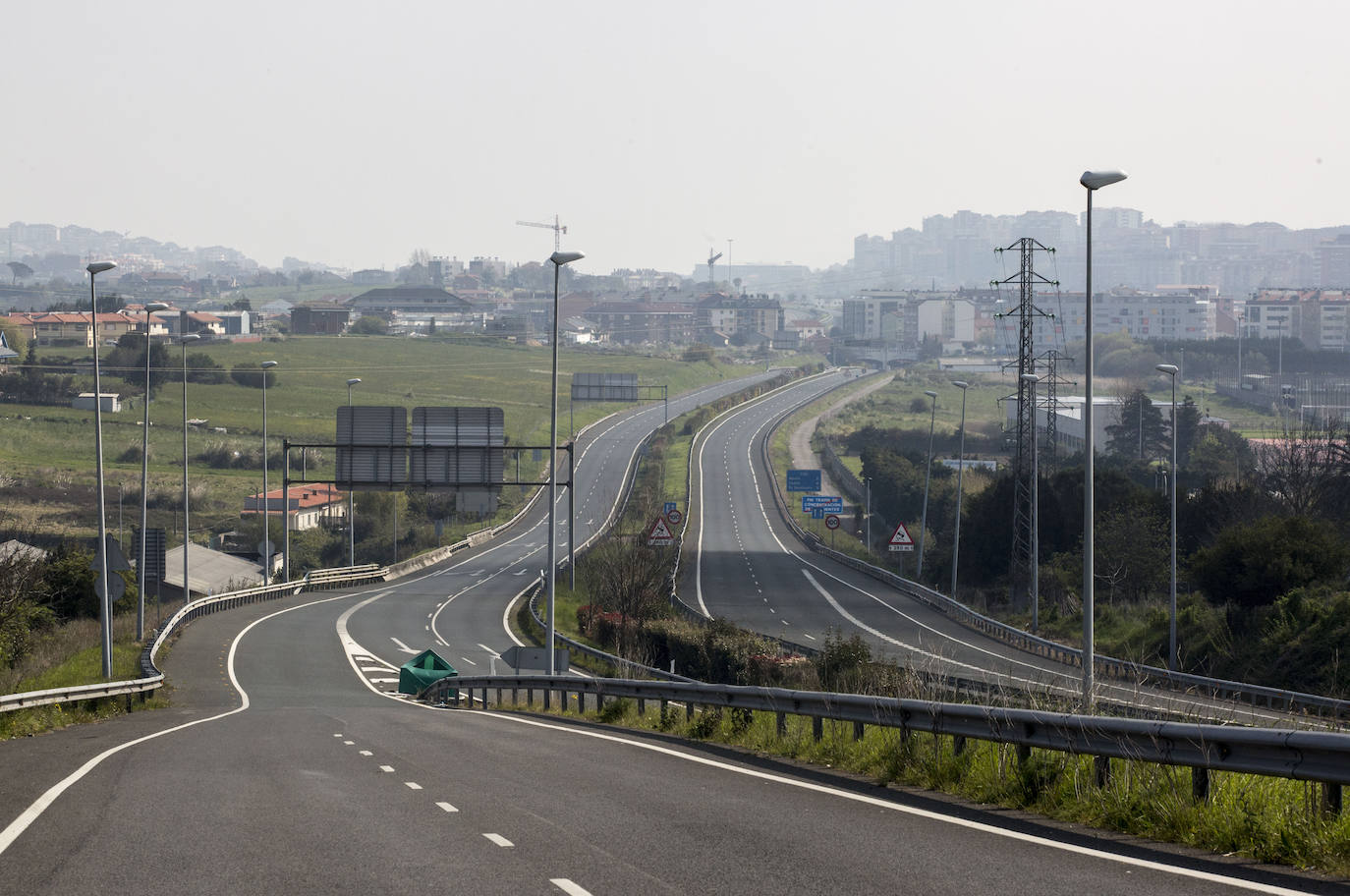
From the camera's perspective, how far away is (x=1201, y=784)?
9.20 metres

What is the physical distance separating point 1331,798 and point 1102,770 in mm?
1966

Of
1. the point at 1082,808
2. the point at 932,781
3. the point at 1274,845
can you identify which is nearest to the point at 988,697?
the point at 932,781

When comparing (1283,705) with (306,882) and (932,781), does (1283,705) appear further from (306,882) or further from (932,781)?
(306,882)

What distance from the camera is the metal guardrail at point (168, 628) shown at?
2178 cm

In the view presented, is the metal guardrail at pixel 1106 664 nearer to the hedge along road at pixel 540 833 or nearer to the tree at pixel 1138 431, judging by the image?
the hedge along road at pixel 540 833

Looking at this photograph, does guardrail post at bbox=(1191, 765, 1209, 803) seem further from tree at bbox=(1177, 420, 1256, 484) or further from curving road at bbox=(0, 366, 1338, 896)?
tree at bbox=(1177, 420, 1256, 484)

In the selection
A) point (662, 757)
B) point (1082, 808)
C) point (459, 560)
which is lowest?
point (459, 560)

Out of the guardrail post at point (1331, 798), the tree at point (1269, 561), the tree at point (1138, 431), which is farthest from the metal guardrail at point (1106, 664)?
the tree at point (1138, 431)

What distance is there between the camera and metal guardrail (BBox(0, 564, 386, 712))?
71.5 ft

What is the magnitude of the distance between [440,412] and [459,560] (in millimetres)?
35964

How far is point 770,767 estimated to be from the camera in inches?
533

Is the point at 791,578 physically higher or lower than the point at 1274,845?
lower

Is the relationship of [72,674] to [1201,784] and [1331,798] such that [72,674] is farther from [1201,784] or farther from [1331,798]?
[1331,798]

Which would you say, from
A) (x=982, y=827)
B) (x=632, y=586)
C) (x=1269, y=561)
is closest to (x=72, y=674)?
(x=632, y=586)
